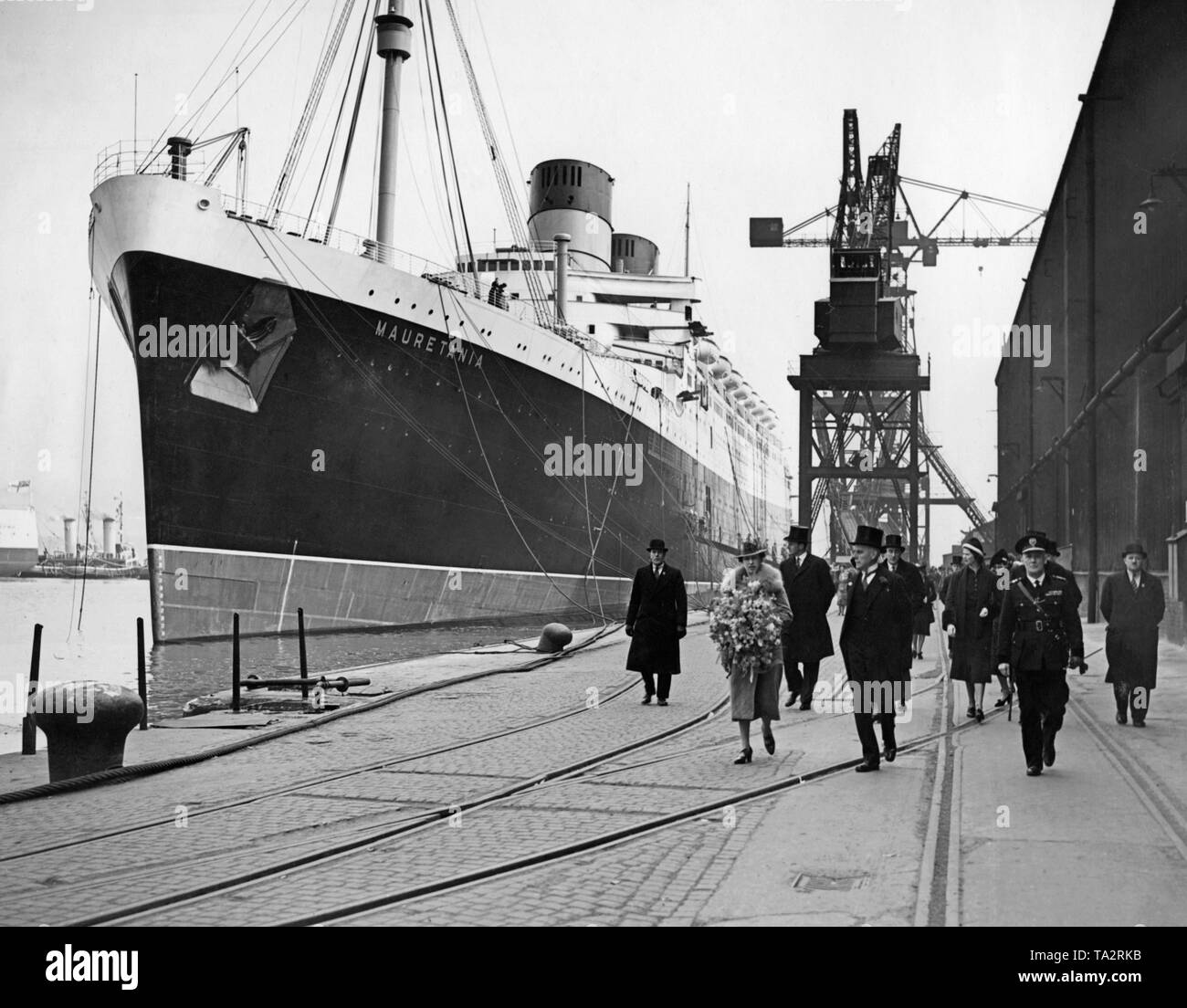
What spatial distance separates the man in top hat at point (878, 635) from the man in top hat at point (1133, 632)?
2.53m

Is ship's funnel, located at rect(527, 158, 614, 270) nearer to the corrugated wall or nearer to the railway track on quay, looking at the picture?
the corrugated wall

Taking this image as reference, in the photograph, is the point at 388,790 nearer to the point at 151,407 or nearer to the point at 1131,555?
the point at 1131,555

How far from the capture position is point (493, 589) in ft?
91.2

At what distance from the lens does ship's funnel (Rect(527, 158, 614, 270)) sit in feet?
133

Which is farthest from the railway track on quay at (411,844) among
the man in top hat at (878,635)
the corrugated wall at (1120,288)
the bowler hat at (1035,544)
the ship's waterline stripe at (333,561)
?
the ship's waterline stripe at (333,561)

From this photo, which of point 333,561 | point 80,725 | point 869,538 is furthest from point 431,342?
point 869,538

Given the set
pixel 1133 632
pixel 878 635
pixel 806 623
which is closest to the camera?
pixel 878 635

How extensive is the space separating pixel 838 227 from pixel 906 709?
1342 inches

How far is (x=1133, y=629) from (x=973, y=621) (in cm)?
136

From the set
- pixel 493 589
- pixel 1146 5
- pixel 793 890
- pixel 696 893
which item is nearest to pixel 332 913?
pixel 696 893

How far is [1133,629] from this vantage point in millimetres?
8906

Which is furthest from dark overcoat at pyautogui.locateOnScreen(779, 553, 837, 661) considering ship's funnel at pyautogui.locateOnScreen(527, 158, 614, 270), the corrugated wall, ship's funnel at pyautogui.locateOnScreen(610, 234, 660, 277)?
ship's funnel at pyautogui.locateOnScreen(610, 234, 660, 277)

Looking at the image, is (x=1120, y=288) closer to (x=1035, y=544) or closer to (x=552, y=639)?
(x=552, y=639)

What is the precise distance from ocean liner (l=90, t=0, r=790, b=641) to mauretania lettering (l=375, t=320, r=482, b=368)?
46mm
